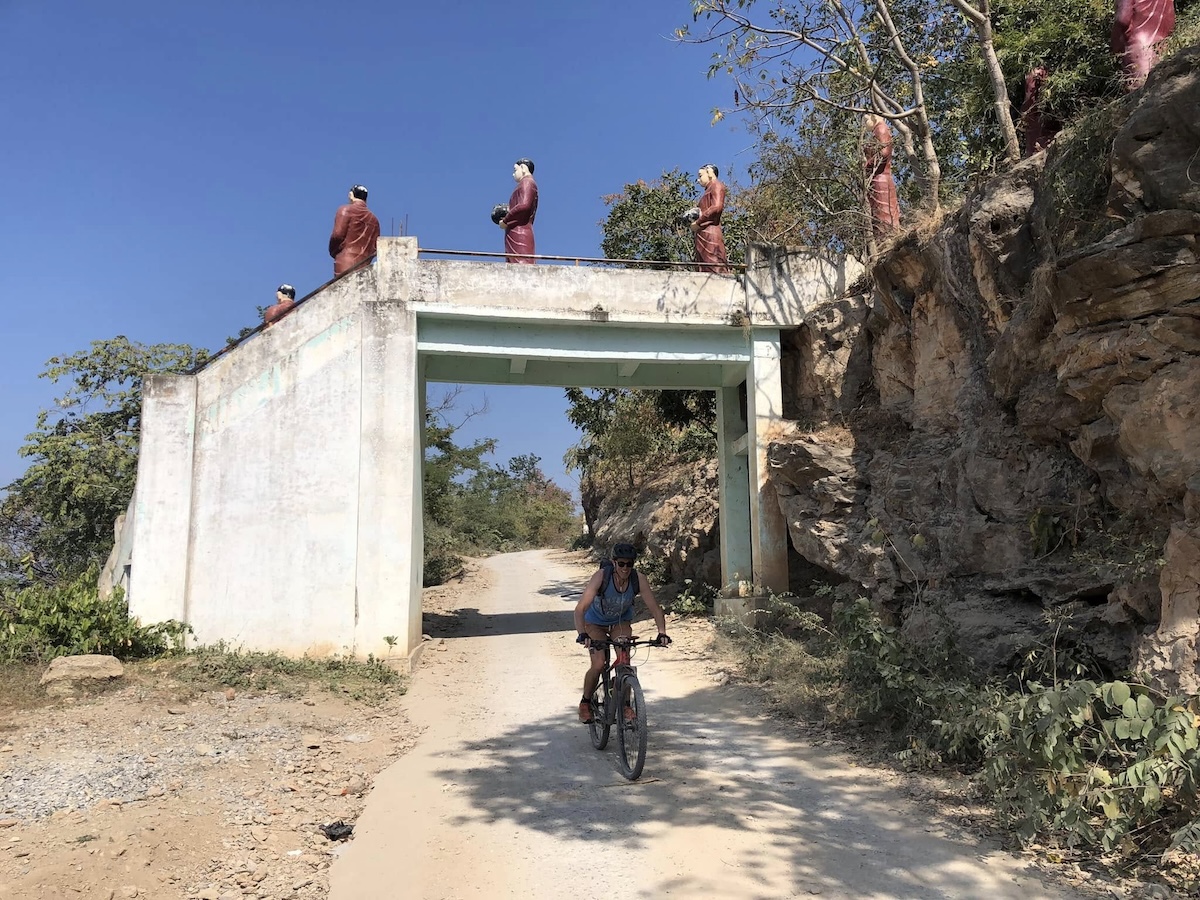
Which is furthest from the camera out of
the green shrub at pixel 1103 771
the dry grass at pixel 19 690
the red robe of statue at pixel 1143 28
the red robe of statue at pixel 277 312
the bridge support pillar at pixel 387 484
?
the red robe of statue at pixel 277 312

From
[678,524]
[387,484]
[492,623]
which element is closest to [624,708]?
[387,484]

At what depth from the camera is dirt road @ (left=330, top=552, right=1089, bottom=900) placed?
156 inches

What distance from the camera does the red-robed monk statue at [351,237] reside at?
11.4m

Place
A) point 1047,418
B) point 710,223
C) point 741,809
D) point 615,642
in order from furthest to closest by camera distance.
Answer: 1. point 710,223
2. point 1047,418
3. point 615,642
4. point 741,809

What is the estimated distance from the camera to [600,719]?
20.8 ft

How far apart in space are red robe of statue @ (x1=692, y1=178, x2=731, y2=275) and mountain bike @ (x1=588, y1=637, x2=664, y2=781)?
25.6 feet

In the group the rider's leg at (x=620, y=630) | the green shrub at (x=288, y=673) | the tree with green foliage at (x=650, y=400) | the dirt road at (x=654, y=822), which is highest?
the tree with green foliage at (x=650, y=400)

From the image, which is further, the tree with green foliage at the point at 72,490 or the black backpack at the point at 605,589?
the tree with green foliage at the point at 72,490

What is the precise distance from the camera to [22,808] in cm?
498

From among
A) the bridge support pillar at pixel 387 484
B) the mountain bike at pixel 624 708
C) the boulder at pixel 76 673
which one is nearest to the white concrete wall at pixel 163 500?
the boulder at pixel 76 673

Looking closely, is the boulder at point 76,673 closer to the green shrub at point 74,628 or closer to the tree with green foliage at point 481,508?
the green shrub at point 74,628

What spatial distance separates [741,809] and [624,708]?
1166 mm

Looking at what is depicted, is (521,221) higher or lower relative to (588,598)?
higher

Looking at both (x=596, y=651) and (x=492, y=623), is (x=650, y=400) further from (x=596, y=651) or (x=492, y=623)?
(x=596, y=651)
